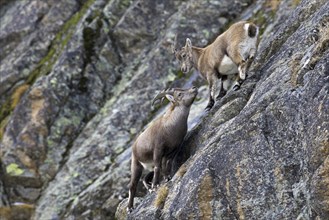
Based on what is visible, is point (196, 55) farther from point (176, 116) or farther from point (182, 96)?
point (176, 116)

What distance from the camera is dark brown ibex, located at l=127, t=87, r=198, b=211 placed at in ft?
51.6

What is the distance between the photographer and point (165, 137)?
15.8 m

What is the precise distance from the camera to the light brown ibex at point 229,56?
1612cm

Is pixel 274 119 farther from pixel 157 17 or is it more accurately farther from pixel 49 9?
pixel 49 9

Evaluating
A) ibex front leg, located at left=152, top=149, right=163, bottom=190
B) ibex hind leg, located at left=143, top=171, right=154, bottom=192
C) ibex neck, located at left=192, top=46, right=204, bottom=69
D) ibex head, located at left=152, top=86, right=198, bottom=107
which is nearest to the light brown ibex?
ibex neck, located at left=192, top=46, right=204, bottom=69

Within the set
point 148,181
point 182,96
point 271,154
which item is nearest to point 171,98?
point 182,96

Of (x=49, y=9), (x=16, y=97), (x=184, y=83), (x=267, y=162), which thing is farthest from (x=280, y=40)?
(x=49, y=9)

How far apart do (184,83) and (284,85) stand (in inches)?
597

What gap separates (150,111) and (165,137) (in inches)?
475

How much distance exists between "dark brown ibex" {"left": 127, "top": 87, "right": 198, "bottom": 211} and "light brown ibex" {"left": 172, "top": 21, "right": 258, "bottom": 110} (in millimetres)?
1195

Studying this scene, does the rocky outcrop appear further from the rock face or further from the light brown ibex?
the light brown ibex

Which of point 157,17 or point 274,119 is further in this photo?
point 157,17

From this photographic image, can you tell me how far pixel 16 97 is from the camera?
33.1 m

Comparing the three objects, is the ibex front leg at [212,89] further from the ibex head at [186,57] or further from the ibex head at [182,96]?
the ibex head at [186,57]
